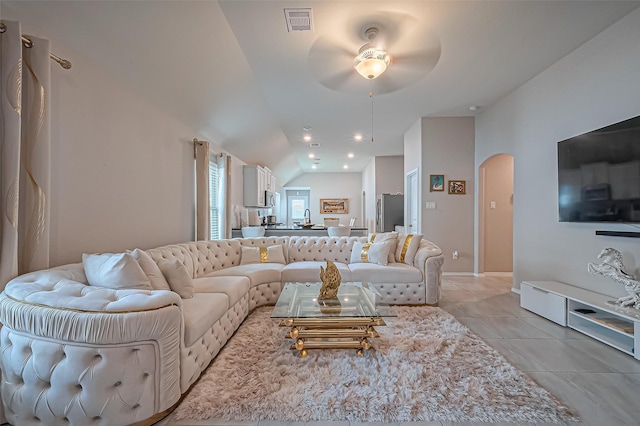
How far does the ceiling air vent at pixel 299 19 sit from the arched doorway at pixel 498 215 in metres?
4.34

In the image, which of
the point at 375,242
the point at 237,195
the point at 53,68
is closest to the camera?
the point at 53,68

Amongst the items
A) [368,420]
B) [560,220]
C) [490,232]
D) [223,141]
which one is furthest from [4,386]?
[490,232]

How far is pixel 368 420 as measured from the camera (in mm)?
1515

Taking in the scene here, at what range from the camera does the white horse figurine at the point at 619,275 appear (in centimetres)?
234

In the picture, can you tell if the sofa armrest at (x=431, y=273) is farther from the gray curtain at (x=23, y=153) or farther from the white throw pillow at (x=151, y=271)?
the gray curtain at (x=23, y=153)

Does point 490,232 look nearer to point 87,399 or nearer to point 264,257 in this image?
point 264,257

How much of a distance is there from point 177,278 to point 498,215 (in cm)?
561

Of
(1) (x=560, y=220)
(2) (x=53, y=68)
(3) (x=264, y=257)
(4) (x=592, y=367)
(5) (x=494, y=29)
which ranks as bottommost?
(4) (x=592, y=367)

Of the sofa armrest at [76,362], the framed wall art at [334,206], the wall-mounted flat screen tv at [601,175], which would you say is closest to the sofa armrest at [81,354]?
the sofa armrest at [76,362]

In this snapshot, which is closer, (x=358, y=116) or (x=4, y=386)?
(x=4, y=386)

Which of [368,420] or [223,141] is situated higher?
[223,141]

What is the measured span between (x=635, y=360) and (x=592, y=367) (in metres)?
0.44

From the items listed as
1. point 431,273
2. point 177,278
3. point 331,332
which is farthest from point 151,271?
point 431,273

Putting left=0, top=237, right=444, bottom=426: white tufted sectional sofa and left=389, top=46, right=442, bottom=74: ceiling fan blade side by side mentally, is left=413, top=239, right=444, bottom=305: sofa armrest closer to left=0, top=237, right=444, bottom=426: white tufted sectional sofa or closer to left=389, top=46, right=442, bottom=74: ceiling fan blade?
left=389, top=46, right=442, bottom=74: ceiling fan blade
